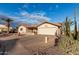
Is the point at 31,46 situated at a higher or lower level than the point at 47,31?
lower

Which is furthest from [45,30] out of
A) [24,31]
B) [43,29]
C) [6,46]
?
[6,46]

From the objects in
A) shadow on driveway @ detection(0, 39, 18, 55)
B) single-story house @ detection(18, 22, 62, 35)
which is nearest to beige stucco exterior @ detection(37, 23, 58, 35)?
single-story house @ detection(18, 22, 62, 35)

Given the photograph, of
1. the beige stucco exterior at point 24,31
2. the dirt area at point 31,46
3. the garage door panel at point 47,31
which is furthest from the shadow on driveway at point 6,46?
the garage door panel at point 47,31

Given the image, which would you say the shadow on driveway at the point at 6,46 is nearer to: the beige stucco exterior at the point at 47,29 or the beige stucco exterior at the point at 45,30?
the beige stucco exterior at the point at 45,30

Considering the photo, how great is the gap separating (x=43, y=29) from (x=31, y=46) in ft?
0.75

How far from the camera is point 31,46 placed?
11.1 feet

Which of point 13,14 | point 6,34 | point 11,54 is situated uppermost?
point 13,14

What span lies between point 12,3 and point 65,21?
61 cm

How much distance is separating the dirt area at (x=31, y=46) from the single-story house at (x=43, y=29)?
45mm

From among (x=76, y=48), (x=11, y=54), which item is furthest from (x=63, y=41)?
(x=11, y=54)

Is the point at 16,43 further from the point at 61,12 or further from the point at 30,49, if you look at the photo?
the point at 61,12

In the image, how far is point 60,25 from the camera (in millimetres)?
3361

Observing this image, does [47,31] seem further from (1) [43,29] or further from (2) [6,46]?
(2) [6,46]

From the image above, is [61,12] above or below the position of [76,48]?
above
